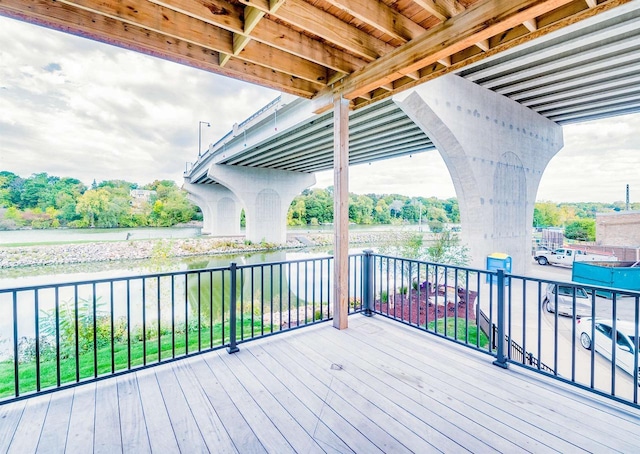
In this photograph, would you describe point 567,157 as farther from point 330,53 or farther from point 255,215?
point 330,53

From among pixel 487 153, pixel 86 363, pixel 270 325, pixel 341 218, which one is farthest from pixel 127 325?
pixel 487 153

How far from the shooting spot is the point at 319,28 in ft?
7.95

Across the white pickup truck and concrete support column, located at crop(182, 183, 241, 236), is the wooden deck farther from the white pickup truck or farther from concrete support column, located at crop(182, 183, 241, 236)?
concrete support column, located at crop(182, 183, 241, 236)

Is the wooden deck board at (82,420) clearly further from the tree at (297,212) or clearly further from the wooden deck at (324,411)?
the tree at (297,212)

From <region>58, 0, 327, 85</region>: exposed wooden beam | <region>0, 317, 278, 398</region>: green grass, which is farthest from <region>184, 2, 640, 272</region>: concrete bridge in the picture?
<region>0, 317, 278, 398</region>: green grass

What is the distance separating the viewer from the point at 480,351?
2758 millimetres

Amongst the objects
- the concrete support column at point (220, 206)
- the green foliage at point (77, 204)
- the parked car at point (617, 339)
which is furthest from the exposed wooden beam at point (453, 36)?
the green foliage at point (77, 204)

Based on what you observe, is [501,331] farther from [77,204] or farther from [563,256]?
[77,204]

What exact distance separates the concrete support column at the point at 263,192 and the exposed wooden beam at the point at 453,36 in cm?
1325

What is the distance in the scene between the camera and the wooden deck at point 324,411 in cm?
164

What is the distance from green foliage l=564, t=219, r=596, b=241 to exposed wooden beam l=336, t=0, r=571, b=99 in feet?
105

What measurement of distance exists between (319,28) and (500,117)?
278 inches

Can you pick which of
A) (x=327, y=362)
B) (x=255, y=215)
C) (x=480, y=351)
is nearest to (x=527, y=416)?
(x=480, y=351)

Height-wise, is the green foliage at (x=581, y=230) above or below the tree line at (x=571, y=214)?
below
